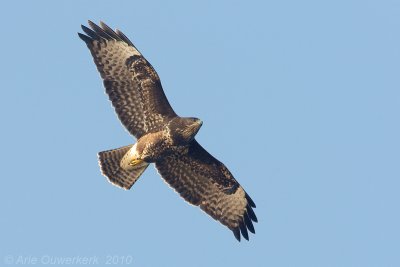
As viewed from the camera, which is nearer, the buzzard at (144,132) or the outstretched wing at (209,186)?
the buzzard at (144,132)

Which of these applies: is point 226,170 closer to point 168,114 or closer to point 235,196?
point 235,196

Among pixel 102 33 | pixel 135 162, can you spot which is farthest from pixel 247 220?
pixel 102 33

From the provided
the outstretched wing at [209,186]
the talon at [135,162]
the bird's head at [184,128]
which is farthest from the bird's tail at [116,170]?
the bird's head at [184,128]

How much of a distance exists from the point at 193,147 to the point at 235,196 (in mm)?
1346

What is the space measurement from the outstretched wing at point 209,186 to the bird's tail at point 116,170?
19.3 inches

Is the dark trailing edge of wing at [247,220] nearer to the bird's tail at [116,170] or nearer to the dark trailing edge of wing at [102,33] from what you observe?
the bird's tail at [116,170]

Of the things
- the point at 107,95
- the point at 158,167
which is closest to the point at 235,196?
the point at 158,167

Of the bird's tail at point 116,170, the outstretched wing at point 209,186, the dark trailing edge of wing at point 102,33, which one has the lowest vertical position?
the bird's tail at point 116,170

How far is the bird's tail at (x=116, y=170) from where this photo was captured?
15.1 metres

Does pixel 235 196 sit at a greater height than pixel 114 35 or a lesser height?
lesser

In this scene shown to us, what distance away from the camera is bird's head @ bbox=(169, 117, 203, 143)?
14.1 meters

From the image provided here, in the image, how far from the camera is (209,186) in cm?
1552

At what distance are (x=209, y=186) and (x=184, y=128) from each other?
177 centimetres

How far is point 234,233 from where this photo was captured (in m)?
15.5
